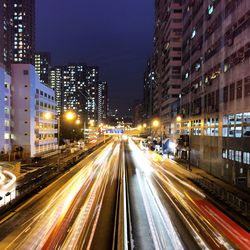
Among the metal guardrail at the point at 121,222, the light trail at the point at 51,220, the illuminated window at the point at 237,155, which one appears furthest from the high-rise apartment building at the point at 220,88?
the light trail at the point at 51,220

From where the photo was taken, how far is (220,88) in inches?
2160

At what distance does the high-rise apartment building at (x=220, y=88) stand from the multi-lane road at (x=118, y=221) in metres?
7.98

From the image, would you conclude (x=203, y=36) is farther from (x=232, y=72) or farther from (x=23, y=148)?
(x=23, y=148)

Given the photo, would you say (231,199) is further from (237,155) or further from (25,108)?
(25,108)

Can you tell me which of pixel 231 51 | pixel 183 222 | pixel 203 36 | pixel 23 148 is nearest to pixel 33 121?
pixel 23 148

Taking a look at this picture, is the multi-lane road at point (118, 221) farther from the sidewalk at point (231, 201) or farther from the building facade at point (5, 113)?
the building facade at point (5, 113)

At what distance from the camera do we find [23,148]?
294ft

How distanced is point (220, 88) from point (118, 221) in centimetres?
3222

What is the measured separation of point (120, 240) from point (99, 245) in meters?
1.43

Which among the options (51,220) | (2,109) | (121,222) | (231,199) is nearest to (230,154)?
(231,199)

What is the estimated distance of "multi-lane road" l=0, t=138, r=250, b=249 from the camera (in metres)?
22.7

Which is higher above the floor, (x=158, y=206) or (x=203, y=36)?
(x=203, y=36)

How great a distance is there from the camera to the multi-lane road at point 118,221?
893 inches

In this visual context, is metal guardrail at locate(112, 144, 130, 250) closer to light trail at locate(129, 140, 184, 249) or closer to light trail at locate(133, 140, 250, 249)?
light trail at locate(129, 140, 184, 249)
